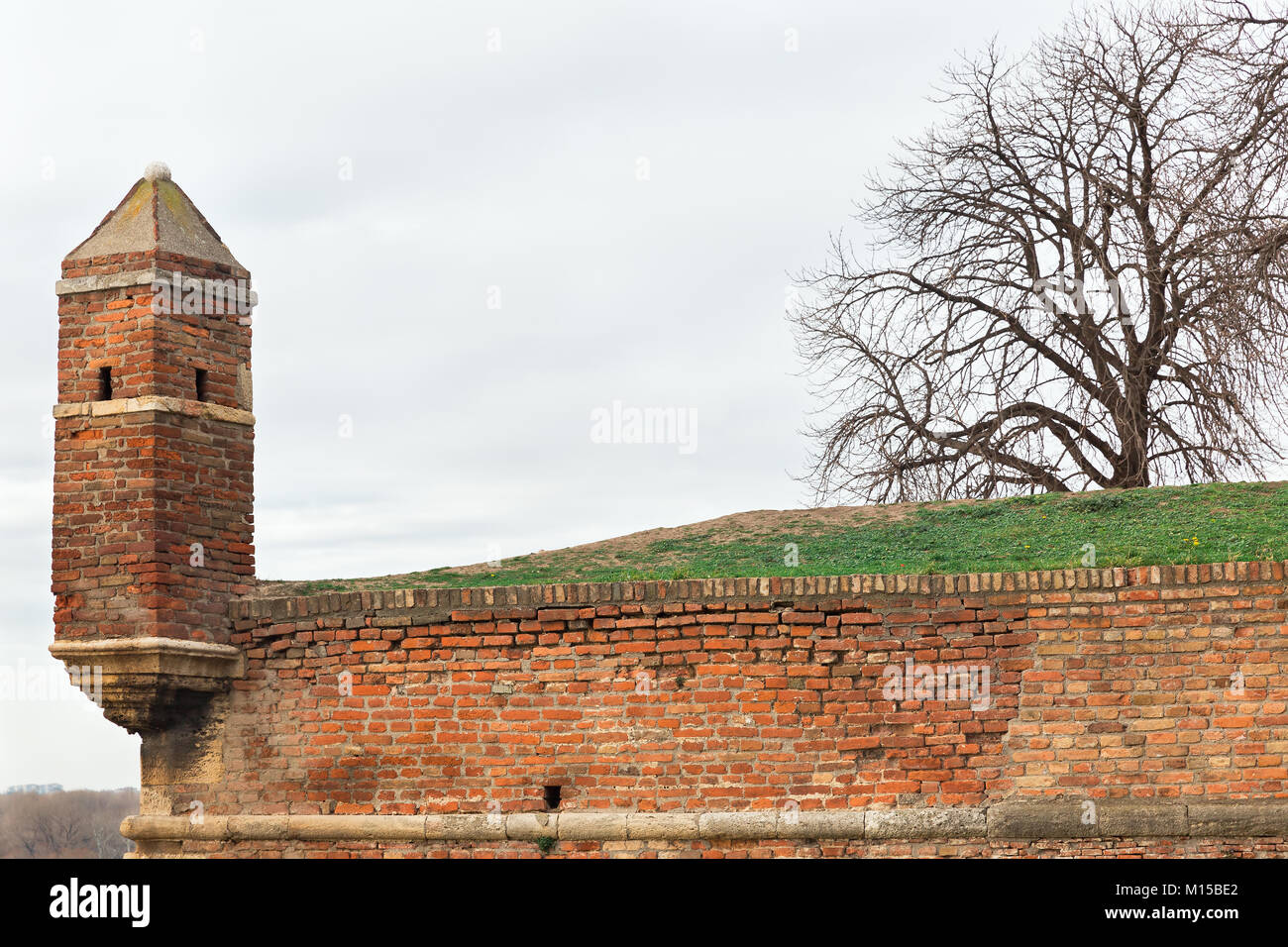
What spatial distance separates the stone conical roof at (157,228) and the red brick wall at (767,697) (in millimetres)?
2739

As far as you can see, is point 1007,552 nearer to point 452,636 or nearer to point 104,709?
point 452,636

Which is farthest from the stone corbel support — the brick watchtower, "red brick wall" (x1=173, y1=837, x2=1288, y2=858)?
"red brick wall" (x1=173, y1=837, x2=1288, y2=858)

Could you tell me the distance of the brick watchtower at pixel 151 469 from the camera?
10078mm

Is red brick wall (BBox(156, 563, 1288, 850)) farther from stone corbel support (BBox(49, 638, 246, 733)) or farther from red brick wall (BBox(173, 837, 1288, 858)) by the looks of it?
stone corbel support (BBox(49, 638, 246, 733))

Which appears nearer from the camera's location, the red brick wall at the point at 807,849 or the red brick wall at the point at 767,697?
the red brick wall at the point at 807,849

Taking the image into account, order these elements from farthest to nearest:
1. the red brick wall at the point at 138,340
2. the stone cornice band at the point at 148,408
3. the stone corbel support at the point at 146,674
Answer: the red brick wall at the point at 138,340 → the stone cornice band at the point at 148,408 → the stone corbel support at the point at 146,674

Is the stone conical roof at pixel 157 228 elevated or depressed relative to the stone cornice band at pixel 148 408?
elevated

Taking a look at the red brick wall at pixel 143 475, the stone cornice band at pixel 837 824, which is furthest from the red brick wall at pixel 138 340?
the stone cornice band at pixel 837 824

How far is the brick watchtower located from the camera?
10078 mm

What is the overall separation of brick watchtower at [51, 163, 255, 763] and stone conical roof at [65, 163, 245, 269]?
1 cm

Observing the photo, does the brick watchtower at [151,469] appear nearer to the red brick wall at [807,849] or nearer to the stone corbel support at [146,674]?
the stone corbel support at [146,674]

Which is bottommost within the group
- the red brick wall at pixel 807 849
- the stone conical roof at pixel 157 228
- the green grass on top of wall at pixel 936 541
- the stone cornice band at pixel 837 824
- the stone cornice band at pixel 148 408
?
the red brick wall at pixel 807 849

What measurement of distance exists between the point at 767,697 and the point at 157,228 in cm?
555

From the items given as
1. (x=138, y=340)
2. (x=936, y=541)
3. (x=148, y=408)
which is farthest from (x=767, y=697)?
(x=138, y=340)
